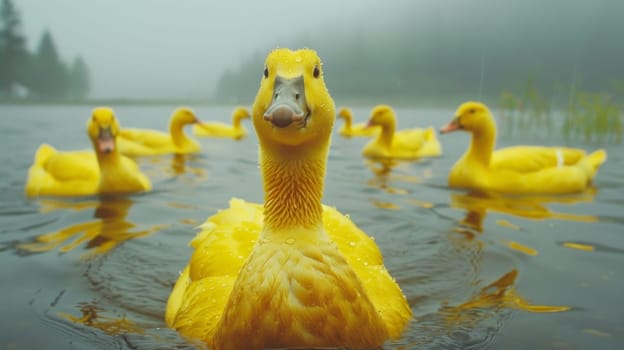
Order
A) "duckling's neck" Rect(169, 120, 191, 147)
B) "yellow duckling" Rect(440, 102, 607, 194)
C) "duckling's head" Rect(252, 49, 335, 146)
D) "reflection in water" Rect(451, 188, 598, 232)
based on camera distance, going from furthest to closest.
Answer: "duckling's neck" Rect(169, 120, 191, 147), "yellow duckling" Rect(440, 102, 607, 194), "reflection in water" Rect(451, 188, 598, 232), "duckling's head" Rect(252, 49, 335, 146)

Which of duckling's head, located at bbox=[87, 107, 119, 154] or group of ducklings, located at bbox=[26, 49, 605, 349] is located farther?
duckling's head, located at bbox=[87, 107, 119, 154]

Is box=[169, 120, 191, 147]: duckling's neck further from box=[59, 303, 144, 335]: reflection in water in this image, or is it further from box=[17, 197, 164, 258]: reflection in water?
box=[59, 303, 144, 335]: reflection in water

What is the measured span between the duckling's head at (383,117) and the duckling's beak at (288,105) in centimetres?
994

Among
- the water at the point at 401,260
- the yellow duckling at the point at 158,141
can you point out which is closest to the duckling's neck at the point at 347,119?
the yellow duckling at the point at 158,141

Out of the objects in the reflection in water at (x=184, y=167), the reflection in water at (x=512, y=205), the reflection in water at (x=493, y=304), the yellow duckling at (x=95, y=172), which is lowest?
the reflection in water at (x=184, y=167)

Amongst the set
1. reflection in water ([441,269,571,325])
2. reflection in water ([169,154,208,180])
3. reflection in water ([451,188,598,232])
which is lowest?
reflection in water ([169,154,208,180])

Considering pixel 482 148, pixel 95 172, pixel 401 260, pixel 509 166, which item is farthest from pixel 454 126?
pixel 95 172

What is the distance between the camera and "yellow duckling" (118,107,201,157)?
11859mm

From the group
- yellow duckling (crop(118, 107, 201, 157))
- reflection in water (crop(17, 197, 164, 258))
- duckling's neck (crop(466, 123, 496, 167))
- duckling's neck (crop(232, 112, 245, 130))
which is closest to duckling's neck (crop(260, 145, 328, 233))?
reflection in water (crop(17, 197, 164, 258))

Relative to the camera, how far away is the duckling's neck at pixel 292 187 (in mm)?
2455

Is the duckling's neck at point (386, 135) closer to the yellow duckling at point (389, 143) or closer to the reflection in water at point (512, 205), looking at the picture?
the yellow duckling at point (389, 143)

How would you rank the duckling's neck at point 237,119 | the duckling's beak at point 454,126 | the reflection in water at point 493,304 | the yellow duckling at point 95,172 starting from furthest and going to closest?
the duckling's neck at point 237,119 → the duckling's beak at point 454,126 → the yellow duckling at point 95,172 → the reflection in water at point 493,304

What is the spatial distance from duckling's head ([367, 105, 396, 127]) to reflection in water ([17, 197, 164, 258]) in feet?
22.7

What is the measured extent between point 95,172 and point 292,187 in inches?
228
